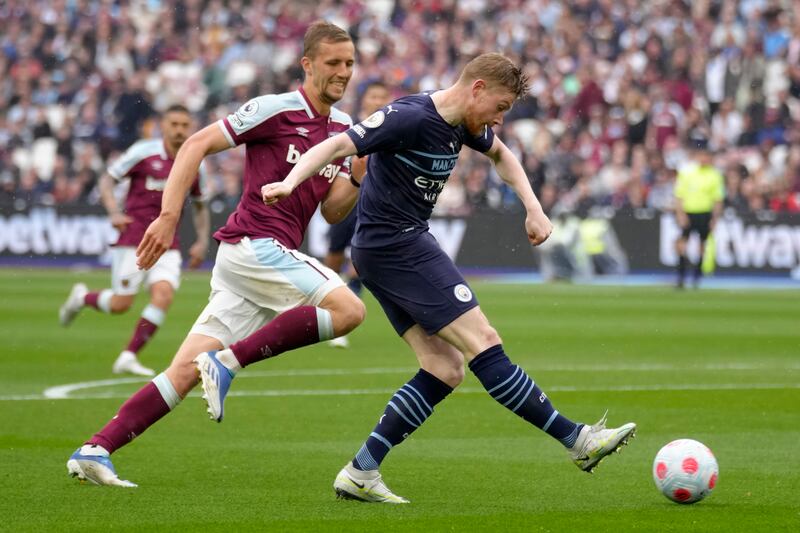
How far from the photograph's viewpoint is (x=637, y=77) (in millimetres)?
29297

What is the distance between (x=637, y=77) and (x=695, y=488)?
76.6 ft

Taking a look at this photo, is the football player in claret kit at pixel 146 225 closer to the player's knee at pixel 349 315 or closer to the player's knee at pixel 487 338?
the player's knee at pixel 349 315

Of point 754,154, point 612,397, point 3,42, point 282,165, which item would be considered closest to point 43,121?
point 3,42

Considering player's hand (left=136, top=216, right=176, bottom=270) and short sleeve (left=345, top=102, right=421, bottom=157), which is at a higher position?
short sleeve (left=345, top=102, right=421, bottom=157)

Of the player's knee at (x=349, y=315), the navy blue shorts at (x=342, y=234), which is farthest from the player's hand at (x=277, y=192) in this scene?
the navy blue shorts at (x=342, y=234)

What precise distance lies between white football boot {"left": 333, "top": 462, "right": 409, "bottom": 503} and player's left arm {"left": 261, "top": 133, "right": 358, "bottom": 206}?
136cm

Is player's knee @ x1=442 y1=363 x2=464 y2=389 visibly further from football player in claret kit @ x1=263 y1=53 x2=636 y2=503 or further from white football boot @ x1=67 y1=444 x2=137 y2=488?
white football boot @ x1=67 y1=444 x2=137 y2=488

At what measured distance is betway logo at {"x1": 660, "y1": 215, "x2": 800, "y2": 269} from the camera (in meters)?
25.3

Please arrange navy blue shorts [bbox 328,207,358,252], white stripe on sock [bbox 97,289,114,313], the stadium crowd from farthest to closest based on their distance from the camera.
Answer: the stadium crowd → navy blue shorts [bbox 328,207,358,252] → white stripe on sock [bbox 97,289,114,313]

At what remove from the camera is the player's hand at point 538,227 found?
709 cm

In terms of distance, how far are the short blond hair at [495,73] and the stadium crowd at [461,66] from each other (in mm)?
19841

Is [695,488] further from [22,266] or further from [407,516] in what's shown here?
[22,266]

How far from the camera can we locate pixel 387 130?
262 inches

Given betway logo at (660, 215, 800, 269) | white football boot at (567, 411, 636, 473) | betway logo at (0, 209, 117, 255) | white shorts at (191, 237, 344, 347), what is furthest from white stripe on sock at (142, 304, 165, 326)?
betway logo at (0, 209, 117, 255)
